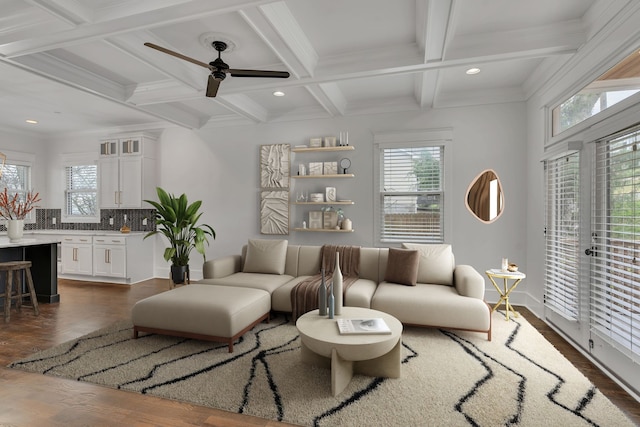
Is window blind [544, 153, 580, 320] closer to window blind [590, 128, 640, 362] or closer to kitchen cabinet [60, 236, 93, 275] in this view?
window blind [590, 128, 640, 362]

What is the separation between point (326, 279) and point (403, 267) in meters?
0.88

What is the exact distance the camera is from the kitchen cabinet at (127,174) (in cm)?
593

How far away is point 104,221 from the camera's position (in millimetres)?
6578

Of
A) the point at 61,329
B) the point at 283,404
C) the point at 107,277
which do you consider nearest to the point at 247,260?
the point at 61,329

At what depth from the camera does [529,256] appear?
432 centimetres

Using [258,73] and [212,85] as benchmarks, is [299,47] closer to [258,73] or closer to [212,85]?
[258,73]

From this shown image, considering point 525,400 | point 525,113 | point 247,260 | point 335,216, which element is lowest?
point 525,400

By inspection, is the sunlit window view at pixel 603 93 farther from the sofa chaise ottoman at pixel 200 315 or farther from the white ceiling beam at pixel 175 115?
the white ceiling beam at pixel 175 115

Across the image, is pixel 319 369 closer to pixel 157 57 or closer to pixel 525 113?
pixel 157 57

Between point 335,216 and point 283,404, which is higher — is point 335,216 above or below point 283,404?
above

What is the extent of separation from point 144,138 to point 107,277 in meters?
2.47

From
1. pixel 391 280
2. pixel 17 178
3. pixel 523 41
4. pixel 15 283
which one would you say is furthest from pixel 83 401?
pixel 17 178

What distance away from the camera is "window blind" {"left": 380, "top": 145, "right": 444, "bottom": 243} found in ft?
15.6

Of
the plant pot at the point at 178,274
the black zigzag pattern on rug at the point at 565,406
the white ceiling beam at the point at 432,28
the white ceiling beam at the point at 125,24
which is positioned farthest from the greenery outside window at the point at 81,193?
the black zigzag pattern on rug at the point at 565,406
